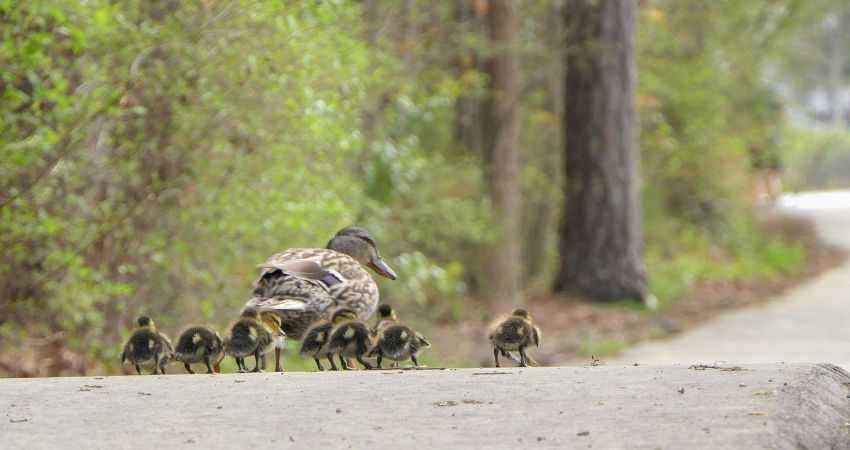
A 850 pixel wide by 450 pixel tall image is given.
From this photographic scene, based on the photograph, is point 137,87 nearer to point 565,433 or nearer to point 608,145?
point 565,433

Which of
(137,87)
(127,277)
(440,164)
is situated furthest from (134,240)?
(440,164)

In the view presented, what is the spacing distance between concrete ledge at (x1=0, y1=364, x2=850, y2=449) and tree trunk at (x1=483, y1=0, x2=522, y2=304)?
1693cm

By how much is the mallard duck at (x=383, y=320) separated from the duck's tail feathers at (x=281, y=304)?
1.47 feet

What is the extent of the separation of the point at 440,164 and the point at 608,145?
102 inches

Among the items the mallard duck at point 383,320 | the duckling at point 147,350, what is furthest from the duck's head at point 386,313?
the duckling at point 147,350

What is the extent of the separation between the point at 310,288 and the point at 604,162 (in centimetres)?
1562

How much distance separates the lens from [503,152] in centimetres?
2559

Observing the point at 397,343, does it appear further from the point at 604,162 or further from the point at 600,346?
the point at 604,162

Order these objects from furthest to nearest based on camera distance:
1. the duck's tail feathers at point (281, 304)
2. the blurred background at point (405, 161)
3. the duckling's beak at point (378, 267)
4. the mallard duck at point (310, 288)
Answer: the blurred background at point (405, 161) < the duckling's beak at point (378, 267) < the mallard duck at point (310, 288) < the duck's tail feathers at point (281, 304)

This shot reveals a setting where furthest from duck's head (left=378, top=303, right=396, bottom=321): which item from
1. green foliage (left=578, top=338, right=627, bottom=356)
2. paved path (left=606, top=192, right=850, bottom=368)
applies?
green foliage (left=578, top=338, right=627, bottom=356)

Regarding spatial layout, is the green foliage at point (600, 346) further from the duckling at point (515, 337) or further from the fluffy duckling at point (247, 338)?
the fluffy duckling at point (247, 338)

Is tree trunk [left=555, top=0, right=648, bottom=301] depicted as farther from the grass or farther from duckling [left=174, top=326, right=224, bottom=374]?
duckling [left=174, top=326, right=224, bottom=374]

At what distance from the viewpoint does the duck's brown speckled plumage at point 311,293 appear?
9.31 meters

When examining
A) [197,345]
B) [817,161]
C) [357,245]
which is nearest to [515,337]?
[357,245]
